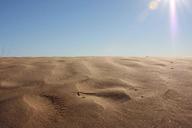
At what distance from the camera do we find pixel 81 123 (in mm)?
1621

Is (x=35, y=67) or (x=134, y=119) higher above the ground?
(x=35, y=67)

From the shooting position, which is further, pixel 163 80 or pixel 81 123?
pixel 163 80

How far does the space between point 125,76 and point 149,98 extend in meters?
0.68

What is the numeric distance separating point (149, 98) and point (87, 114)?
581 millimetres

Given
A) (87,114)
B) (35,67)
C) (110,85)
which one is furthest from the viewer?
(35,67)

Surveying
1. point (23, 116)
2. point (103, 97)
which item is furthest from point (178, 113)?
point (23, 116)

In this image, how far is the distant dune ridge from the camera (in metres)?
1.64

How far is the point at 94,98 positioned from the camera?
Answer: 2018mm

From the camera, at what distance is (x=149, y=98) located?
6.68 ft

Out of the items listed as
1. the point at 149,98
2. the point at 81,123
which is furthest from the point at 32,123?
the point at 149,98

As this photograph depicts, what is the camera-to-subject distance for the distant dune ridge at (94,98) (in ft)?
5.39

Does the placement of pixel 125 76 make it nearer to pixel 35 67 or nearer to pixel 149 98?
pixel 149 98

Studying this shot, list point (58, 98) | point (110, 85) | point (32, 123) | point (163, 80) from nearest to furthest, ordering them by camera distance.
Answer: point (32, 123) < point (58, 98) < point (110, 85) < point (163, 80)

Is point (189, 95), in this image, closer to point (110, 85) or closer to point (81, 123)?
point (110, 85)
